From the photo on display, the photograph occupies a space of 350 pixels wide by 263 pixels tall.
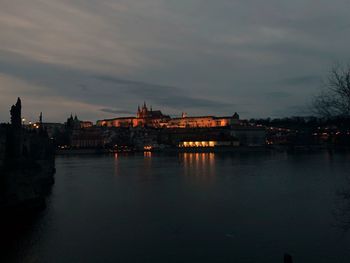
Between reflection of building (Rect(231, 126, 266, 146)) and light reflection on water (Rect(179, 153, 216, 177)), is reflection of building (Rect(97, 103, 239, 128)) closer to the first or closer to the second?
reflection of building (Rect(231, 126, 266, 146))

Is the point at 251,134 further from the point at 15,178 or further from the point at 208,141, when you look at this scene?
the point at 15,178

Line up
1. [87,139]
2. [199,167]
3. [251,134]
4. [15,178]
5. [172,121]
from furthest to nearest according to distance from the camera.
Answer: [172,121]
[251,134]
[87,139]
[199,167]
[15,178]

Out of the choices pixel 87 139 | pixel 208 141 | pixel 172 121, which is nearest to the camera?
pixel 208 141

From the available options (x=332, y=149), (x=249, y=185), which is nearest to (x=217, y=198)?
(x=249, y=185)

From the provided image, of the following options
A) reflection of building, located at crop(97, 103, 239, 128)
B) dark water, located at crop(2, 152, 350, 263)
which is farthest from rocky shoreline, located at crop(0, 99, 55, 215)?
reflection of building, located at crop(97, 103, 239, 128)

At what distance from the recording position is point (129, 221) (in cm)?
1966

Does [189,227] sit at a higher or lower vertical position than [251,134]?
lower

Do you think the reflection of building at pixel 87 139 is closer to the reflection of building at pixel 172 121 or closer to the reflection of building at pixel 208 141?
the reflection of building at pixel 208 141

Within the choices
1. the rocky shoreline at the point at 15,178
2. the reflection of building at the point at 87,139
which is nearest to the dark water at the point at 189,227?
the rocky shoreline at the point at 15,178

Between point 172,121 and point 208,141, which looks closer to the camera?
point 208,141

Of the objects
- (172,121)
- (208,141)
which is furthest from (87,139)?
(172,121)

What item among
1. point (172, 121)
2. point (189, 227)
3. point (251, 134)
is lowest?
point (189, 227)

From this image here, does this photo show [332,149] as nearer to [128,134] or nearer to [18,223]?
[128,134]

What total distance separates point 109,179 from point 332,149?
71.8m
